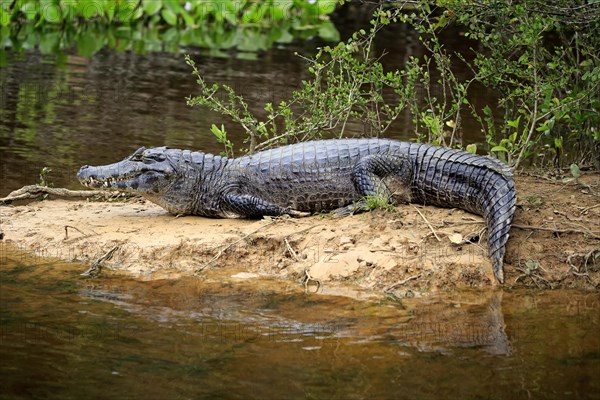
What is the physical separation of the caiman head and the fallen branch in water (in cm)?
53

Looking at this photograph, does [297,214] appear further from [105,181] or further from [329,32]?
[329,32]

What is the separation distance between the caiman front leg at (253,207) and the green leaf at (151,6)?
511 inches

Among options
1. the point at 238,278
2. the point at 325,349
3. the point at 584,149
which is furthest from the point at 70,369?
the point at 584,149

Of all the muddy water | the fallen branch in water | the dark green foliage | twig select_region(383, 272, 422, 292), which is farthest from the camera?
the dark green foliage

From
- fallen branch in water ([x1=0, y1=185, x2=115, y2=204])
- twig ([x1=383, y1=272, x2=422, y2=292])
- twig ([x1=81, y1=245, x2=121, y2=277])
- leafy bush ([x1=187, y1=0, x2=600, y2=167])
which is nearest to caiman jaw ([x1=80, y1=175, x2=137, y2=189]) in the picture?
fallen branch in water ([x1=0, y1=185, x2=115, y2=204])

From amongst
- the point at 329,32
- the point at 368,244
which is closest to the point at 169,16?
the point at 329,32

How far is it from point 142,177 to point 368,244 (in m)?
1.96

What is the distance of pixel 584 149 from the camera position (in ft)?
25.6

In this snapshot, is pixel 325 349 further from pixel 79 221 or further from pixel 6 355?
pixel 79 221

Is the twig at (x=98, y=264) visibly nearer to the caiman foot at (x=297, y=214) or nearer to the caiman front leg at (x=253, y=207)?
the caiman front leg at (x=253, y=207)

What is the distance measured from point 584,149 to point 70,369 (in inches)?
190

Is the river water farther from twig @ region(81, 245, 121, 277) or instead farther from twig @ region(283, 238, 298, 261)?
twig @ region(283, 238, 298, 261)

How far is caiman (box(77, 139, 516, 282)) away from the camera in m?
6.77

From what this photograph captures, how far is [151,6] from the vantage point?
19.3 metres
